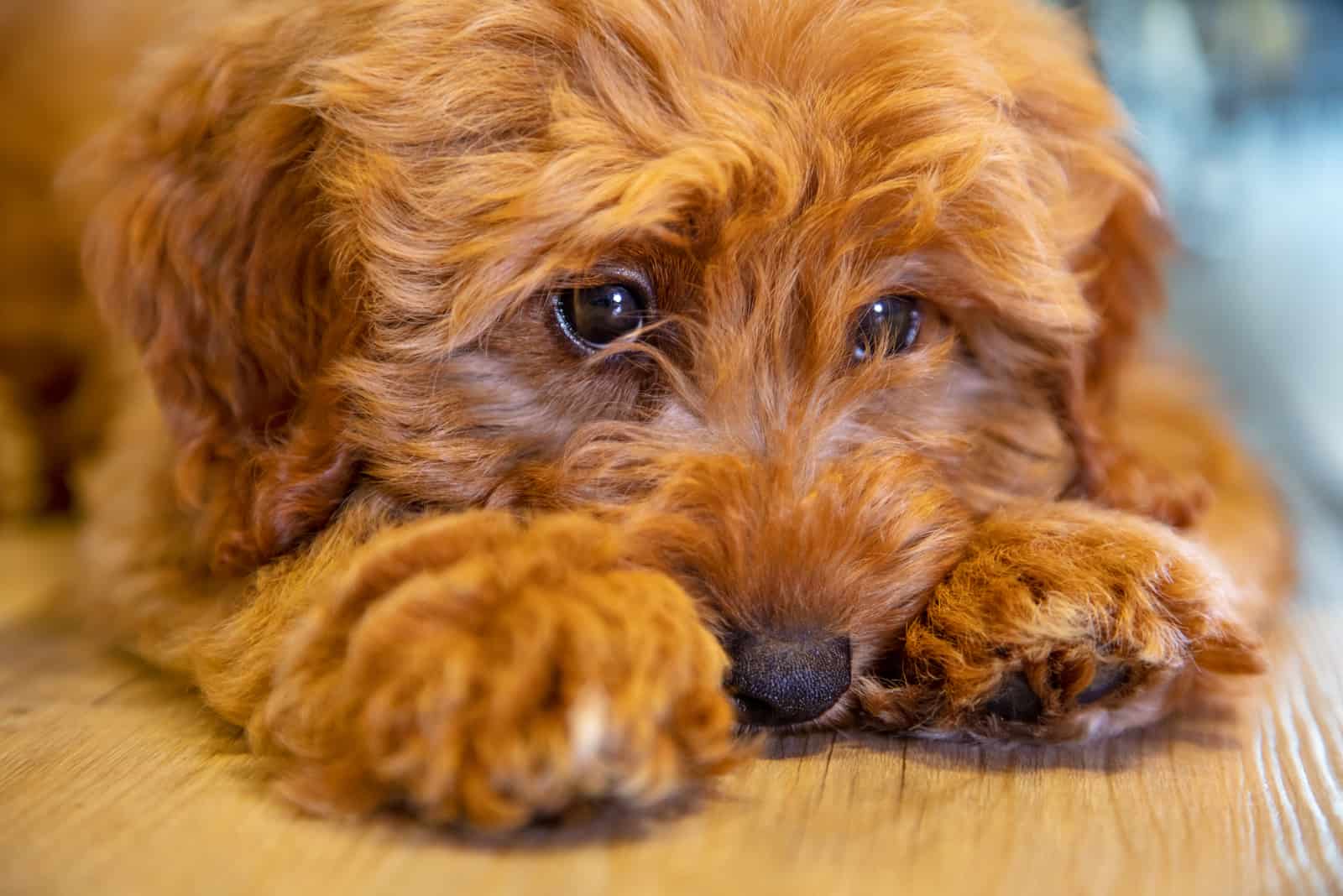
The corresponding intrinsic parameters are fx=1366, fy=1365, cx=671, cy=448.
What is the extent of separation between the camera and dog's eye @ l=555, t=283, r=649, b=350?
1.64 m

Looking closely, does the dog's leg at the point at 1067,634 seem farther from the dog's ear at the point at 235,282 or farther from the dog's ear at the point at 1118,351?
the dog's ear at the point at 235,282

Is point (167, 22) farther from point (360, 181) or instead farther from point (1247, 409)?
point (1247, 409)

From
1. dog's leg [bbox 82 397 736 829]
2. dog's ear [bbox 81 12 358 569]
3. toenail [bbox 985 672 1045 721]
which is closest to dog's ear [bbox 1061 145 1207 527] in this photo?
toenail [bbox 985 672 1045 721]

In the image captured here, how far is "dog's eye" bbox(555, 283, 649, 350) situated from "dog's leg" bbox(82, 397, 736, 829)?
290mm

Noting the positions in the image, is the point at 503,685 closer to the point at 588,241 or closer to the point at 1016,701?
the point at 588,241

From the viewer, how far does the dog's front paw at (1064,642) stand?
1521 millimetres

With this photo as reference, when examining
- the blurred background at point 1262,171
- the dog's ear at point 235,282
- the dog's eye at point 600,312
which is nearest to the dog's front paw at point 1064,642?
the dog's eye at point 600,312

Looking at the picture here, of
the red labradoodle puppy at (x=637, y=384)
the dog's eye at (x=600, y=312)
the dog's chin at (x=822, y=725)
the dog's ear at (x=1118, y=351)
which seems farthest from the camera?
the dog's ear at (x=1118, y=351)

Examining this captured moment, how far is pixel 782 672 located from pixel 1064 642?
1.10 ft

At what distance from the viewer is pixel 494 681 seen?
4.05 feet

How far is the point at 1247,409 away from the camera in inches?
131

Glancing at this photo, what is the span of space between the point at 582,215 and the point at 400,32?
0.38m

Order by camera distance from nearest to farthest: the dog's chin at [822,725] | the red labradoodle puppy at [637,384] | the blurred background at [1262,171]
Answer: the red labradoodle puppy at [637,384], the dog's chin at [822,725], the blurred background at [1262,171]

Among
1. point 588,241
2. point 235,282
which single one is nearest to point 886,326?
point 588,241
